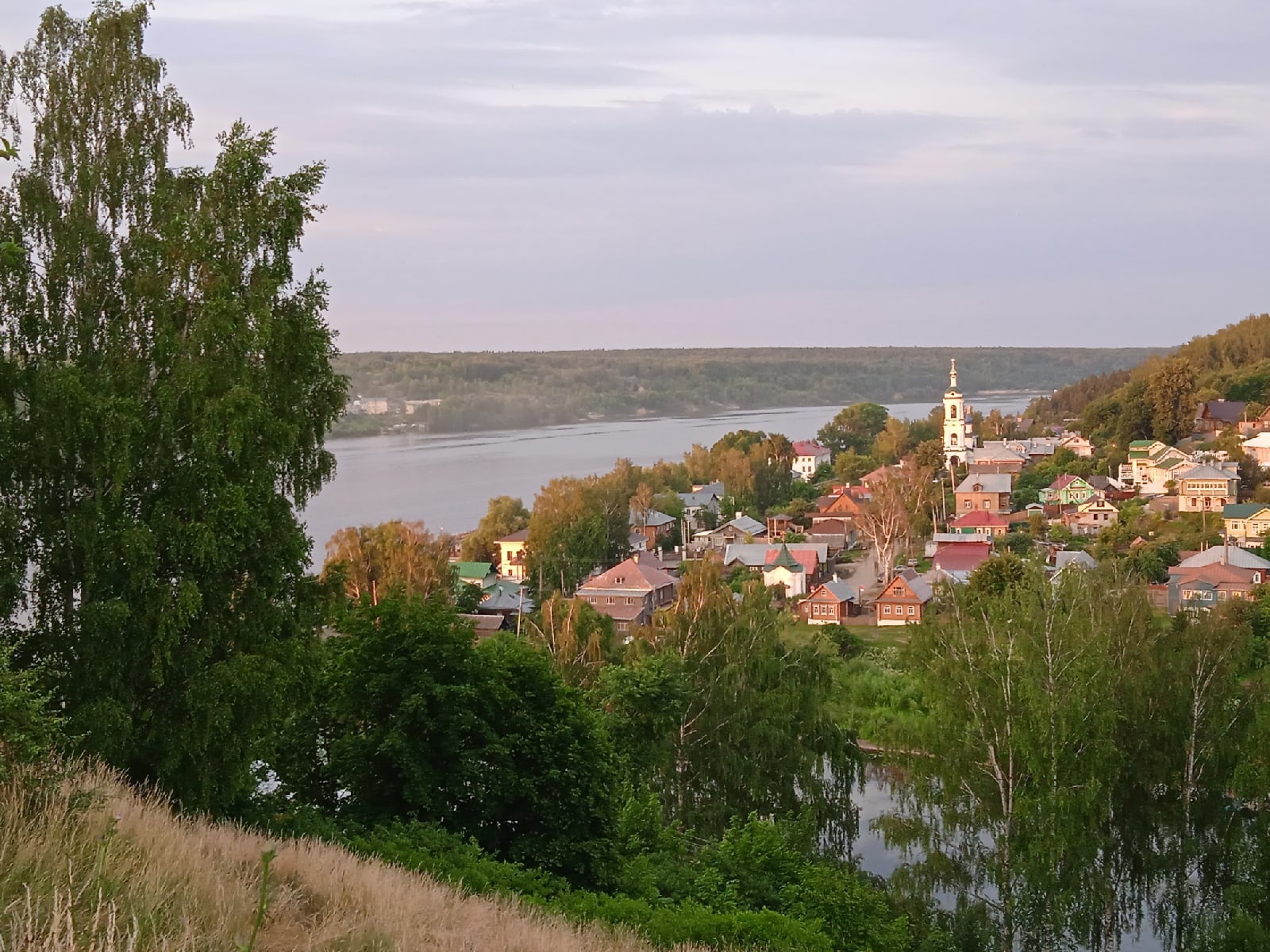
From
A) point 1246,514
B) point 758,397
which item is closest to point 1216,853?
point 1246,514

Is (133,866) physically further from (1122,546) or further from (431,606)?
(1122,546)

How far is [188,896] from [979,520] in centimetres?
4136

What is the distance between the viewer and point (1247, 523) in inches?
1443

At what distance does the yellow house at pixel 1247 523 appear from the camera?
1432 inches

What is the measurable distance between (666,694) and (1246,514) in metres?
30.9

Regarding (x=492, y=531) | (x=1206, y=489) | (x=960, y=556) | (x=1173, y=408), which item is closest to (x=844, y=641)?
(x=960, y=556)

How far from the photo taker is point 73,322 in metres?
7.12

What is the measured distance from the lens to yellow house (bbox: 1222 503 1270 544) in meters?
36.4

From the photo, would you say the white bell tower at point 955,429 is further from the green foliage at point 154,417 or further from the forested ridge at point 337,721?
the green foliage at point 154,417

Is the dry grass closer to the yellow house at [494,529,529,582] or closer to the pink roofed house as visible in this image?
the yellow house at [494,529,529,582]

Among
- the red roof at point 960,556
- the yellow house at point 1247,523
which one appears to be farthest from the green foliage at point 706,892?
the yellow house at point 1247,523

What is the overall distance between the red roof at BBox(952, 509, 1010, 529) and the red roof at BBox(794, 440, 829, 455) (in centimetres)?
2210

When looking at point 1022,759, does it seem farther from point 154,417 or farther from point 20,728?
point 20,728

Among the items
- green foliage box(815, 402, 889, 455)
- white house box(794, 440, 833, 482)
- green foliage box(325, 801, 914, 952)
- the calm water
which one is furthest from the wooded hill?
green foliage box(325, 801, 914, 952)
